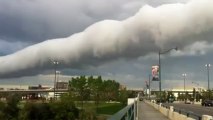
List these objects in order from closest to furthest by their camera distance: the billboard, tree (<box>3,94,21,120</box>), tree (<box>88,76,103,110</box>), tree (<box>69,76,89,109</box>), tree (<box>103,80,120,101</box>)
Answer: the billboard
tree (<box>3,94,21,120</box>)
tree (<box>69,76,89,109</box>)
tree (<box>88,76,103,110</box>)
tree (<box>103,80,120,101</box>)

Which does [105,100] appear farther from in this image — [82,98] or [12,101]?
[12,101]

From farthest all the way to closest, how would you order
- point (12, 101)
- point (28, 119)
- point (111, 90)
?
point (111, 90) → point (12, 101) → point (28, 119)

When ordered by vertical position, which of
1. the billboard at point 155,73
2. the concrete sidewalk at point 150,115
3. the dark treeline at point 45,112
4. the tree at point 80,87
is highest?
the billboard at point 155,73

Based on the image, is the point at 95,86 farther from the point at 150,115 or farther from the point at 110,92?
the point at 150,115

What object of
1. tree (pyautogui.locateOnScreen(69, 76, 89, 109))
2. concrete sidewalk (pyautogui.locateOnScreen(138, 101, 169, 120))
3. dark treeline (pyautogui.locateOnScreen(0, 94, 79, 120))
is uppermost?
tree (pyautogui.locateOnScreen(69, 76, 89, 109))

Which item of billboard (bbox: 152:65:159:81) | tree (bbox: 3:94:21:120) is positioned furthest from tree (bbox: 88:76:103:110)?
billboard (bbox: 152:65:159:81)

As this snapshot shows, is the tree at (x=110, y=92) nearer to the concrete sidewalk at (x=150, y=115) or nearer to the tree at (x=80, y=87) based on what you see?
the tree at (x=80, y=87)

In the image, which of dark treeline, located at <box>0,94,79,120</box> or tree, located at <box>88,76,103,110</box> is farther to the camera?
tree, located at <box>88,76,103,110</box>

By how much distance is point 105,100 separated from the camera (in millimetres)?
182125

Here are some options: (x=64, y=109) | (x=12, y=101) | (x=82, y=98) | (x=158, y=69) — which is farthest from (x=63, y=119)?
(x=82, y=98)

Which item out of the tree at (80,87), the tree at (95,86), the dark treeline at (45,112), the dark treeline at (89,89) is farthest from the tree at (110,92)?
the dark treeline at (45,112)

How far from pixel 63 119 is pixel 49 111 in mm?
3578

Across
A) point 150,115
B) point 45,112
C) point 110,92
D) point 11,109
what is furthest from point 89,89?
point 150,115

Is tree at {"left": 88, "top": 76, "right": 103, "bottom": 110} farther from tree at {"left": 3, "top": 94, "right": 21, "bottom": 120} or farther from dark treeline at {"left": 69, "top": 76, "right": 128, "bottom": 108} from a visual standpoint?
tree at {"left": 3, "top": 94, "right": 21, "bottom": 120}
